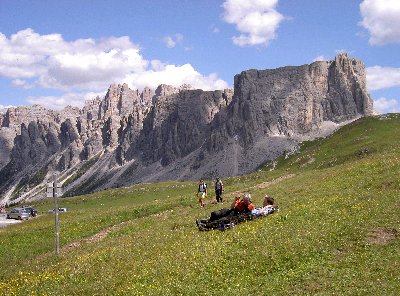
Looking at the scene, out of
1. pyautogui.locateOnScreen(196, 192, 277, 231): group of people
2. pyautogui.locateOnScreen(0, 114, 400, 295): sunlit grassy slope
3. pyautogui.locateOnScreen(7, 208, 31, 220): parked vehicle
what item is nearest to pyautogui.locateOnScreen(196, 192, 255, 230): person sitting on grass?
pyautogui.locateOnScreen(196, 192, 277, 231): group of people

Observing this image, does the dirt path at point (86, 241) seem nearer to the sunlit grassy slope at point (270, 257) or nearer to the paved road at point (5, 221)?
the sunlit grassy slope at point (270, 257)

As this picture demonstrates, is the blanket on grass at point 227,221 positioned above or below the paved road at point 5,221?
above

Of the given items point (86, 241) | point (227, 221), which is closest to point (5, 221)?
point (86, 241)

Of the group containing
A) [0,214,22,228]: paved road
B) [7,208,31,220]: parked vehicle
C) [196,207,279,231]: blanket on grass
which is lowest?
[0,214,22,228]: paved road

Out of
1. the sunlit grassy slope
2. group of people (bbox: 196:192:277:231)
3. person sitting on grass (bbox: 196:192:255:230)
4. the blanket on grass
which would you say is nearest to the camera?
the sunlit grassy slope

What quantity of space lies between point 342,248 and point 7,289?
49.8 feet

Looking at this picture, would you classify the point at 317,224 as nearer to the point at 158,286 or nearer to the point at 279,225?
the point at 279,225

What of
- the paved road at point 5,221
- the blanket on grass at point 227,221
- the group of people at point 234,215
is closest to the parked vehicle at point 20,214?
the paved road at point 5,221

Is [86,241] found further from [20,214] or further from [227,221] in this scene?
[20,214]

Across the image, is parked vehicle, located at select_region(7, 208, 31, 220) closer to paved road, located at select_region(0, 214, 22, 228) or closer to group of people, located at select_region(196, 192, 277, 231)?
paved road, located at select_region(0, 214, 22, 228)

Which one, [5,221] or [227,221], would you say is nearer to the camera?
[227,221]

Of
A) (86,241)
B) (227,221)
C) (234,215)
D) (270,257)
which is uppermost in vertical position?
(234,215)

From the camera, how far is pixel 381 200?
2388cm

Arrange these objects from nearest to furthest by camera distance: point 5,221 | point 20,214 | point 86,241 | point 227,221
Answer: point 227,221, point 86,241, point 5,221, point 20,214
